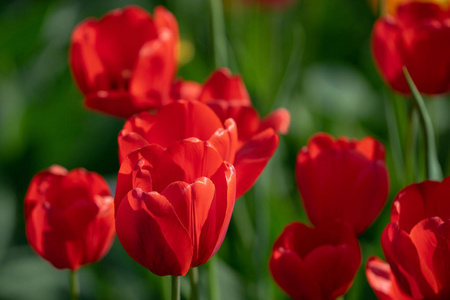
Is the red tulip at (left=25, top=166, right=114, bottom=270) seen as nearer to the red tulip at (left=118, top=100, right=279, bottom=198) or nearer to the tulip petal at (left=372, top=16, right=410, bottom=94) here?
the red tulip at (left=118, top=100, right=279, bottom=198)

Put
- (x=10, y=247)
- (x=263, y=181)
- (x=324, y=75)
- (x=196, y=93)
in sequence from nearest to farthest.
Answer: (x=196, y=93) < (x=263, y=181) < (x=10, y=247) < (x=324, y=75)

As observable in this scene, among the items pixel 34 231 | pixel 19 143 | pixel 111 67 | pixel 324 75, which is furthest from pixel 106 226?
pixel 324 75

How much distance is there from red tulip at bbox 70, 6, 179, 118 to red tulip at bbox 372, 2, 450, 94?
156 mm

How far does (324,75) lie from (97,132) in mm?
364

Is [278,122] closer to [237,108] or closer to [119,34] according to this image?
[237,108]

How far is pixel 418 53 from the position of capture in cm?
44

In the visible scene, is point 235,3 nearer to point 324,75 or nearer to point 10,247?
point 324,75

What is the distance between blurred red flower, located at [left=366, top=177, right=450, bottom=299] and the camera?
0.29 meters

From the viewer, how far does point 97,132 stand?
0.86 meters

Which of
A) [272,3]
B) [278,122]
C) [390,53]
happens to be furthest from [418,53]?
[272,3]

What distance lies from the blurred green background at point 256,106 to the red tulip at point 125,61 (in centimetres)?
13

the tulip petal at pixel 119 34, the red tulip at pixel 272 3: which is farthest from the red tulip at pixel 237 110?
the red tulip at pixel 272 3

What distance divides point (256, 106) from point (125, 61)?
8.3 inches

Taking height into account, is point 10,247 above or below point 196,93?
below
